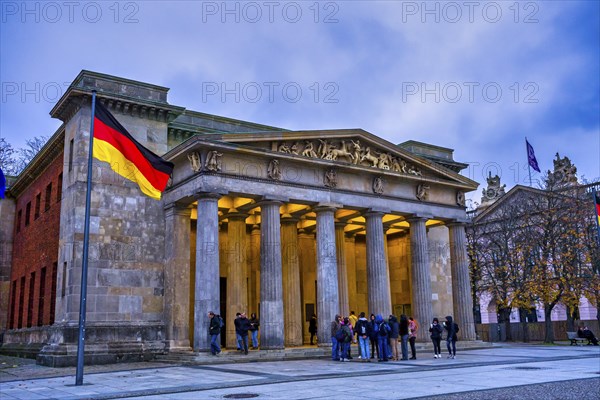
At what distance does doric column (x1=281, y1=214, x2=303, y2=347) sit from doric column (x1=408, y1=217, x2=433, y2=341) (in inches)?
261

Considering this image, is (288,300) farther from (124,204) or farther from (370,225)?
(124,204)

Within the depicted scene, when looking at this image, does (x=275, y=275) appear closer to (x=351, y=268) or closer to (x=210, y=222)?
(x=210, y=222)

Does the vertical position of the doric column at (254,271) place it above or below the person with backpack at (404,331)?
above

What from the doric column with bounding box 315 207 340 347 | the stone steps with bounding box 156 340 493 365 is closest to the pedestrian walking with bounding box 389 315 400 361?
the stone steps with bounding box 156 340 493 365

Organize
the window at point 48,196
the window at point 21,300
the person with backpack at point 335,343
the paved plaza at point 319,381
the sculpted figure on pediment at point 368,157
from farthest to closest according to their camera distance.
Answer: the window at point 21,300 < the window at point 48,196 < the sculpted figure on pediment at point 368,157 < the person with backpack at point 335,343 < the paved plaza at point 319,381

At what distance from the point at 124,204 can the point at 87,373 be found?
9584mm

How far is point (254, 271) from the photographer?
1390 inches

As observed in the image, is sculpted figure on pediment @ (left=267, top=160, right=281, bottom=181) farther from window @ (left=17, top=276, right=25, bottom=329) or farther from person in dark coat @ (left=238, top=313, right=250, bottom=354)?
window @ (left=17, top=276, right=25, bottom=329)

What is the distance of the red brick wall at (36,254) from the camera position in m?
30.9

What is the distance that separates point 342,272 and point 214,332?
10418 millimetres

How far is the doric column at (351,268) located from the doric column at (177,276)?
12.9 meters

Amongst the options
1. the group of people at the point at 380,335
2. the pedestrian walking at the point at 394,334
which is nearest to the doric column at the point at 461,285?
the group of people at the point at 380,335

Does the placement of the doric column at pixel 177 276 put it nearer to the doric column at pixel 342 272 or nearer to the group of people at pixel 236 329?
the group of people at pixel 236 329

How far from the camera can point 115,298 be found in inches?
1075
